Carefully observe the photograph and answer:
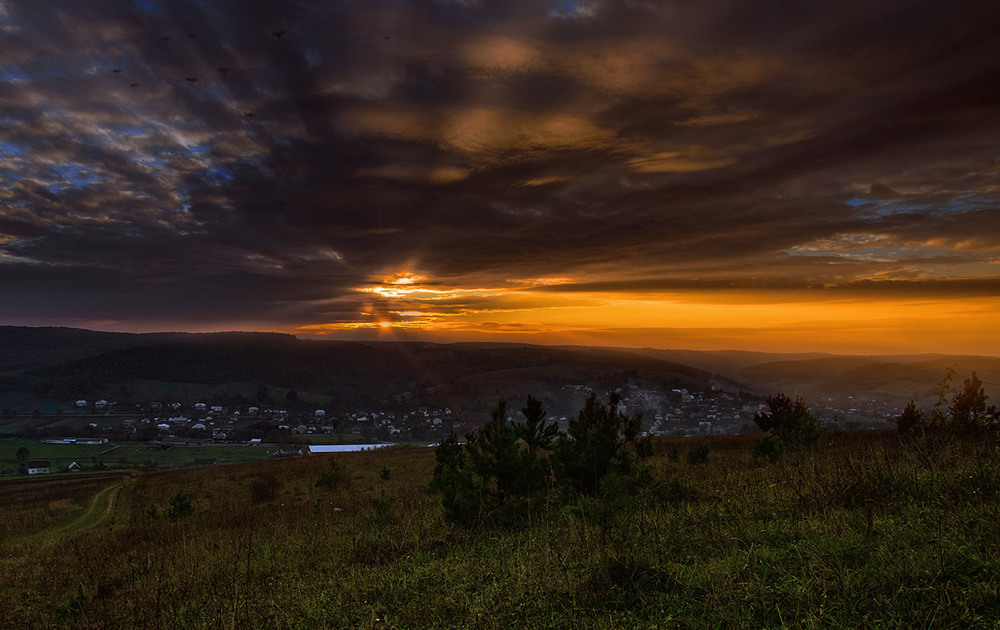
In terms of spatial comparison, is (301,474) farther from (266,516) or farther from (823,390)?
(823,390)

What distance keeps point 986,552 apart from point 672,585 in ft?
7.84

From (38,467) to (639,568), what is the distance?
111 m

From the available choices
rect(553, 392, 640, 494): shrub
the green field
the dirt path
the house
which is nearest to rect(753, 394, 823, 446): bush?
rect(553, 392, 640, 494): shrub

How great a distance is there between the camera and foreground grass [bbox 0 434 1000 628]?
131 inches

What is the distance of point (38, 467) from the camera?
7600cm

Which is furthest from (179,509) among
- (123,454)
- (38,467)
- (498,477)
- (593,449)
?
(123,454)

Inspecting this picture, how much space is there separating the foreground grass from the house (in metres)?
94.2

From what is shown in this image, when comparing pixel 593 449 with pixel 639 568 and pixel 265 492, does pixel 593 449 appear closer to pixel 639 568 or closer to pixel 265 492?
pixel 639 568

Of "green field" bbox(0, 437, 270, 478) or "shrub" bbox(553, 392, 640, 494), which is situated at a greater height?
"shrub" bbox(553, 392, 640, 494)

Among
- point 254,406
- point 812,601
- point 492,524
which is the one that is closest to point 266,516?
point 492,524

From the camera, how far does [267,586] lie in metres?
6.02

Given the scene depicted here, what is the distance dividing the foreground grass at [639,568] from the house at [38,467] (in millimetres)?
94189

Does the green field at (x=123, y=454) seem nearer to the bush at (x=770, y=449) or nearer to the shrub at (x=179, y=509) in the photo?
the shrub at (x=179, y=509)

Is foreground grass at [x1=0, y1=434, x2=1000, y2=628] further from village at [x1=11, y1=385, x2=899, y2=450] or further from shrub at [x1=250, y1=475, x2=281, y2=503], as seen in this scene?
village at [x1=11, y1=385, x2=899, y2=450]
